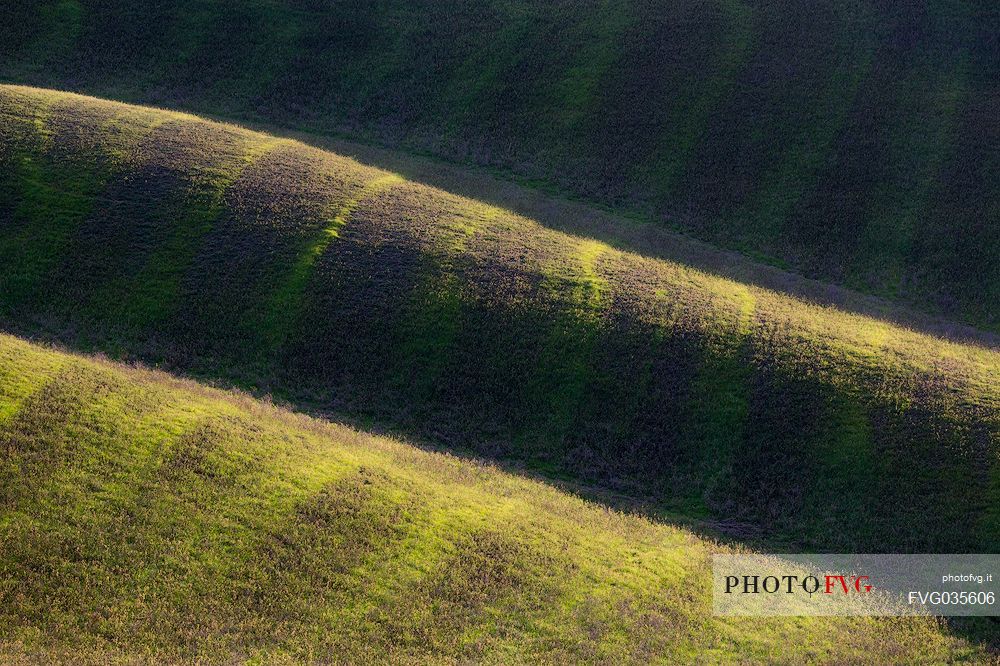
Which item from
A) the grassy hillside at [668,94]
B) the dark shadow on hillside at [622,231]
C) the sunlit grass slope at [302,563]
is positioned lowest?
the sunlit grass slope at [302,563]

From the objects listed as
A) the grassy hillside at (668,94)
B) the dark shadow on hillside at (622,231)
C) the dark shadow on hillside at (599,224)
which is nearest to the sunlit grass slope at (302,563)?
the dark shadow on hillside at (622,231)

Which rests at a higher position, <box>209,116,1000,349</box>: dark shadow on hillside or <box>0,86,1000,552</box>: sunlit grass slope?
<box>209,116,1000,349</box>: dark shadow on hillside

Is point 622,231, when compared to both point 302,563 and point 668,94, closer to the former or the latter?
point 668,94

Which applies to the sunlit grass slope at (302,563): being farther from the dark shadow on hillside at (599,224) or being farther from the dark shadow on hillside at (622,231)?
the dark shadow on hillside at (599,224)

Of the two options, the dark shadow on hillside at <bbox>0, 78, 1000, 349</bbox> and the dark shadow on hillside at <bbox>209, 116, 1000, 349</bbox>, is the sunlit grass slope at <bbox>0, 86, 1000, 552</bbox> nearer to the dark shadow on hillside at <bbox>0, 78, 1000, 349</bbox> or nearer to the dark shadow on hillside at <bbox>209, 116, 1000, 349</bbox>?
the dark shadow on hillside at <bbox>209, 116, 1000, 349</bbox>

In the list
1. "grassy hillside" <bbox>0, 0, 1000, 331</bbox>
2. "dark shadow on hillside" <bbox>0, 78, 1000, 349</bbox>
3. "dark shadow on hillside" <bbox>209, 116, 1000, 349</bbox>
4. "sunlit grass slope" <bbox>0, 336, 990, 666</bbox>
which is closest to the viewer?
"sunlit grass slope" <bbox>0, 336, 990, 666</bbox>

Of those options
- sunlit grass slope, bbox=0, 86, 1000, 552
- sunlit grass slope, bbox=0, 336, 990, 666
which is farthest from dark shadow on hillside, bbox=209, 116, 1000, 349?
sunlit grass slope, bbox=0, 336, 990, 666
